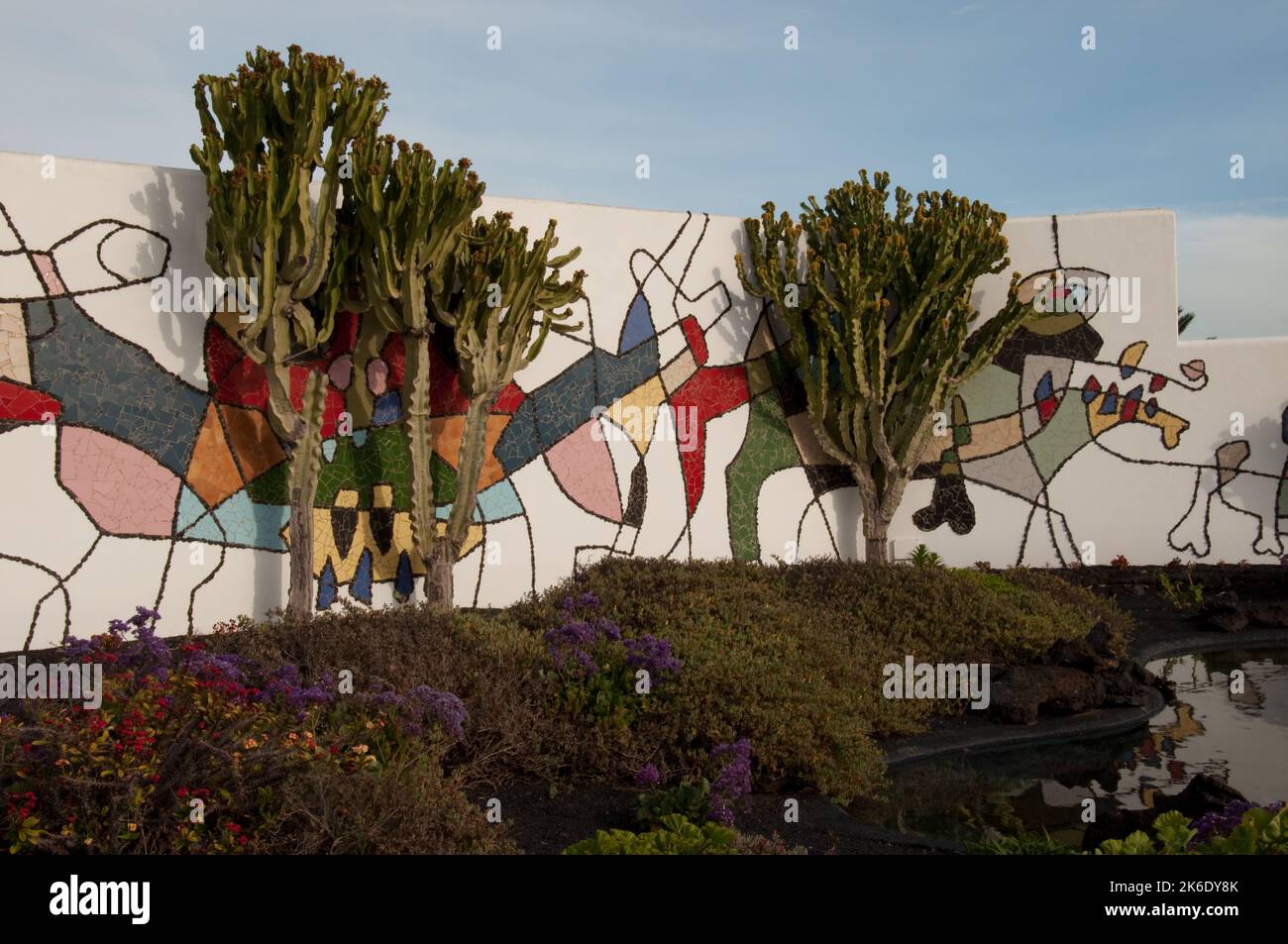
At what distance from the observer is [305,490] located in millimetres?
8430

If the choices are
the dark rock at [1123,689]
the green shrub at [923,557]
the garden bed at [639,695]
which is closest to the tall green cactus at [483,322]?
the garden bed at [639,695]

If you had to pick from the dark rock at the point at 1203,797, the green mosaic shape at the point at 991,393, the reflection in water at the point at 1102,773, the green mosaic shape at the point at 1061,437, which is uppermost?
the green mosaic shape at the point at 991,393

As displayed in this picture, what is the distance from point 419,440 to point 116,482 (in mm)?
2042

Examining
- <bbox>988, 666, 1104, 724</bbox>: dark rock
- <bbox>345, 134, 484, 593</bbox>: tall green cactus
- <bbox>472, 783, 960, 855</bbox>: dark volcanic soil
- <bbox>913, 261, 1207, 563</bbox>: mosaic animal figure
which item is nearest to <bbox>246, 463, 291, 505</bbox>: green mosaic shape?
<bbox>345, 134, 484, 593</bbox>: tall green cactus

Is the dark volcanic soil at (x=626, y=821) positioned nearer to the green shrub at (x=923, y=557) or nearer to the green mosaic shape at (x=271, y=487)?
the green mosaic shape at (x=271, y=487)

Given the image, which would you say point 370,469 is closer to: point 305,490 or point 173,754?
point 305,490

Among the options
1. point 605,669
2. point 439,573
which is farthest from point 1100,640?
point 439,573

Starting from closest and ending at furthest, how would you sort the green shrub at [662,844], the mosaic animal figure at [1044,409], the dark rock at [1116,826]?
the green shrub at [662,844] < the dark rock at [1116,826] < the mosaic animal figure at [1044,409]

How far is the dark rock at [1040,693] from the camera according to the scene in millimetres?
7543

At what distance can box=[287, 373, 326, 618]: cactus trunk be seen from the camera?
8.37 metres

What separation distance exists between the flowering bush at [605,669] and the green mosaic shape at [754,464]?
4.24 metres

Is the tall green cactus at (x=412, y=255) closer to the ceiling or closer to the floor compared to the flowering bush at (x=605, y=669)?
closer to the ceiling

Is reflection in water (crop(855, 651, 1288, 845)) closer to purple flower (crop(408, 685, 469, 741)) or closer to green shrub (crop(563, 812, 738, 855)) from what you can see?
green shrub (crop(563, 812, 738, 855))
